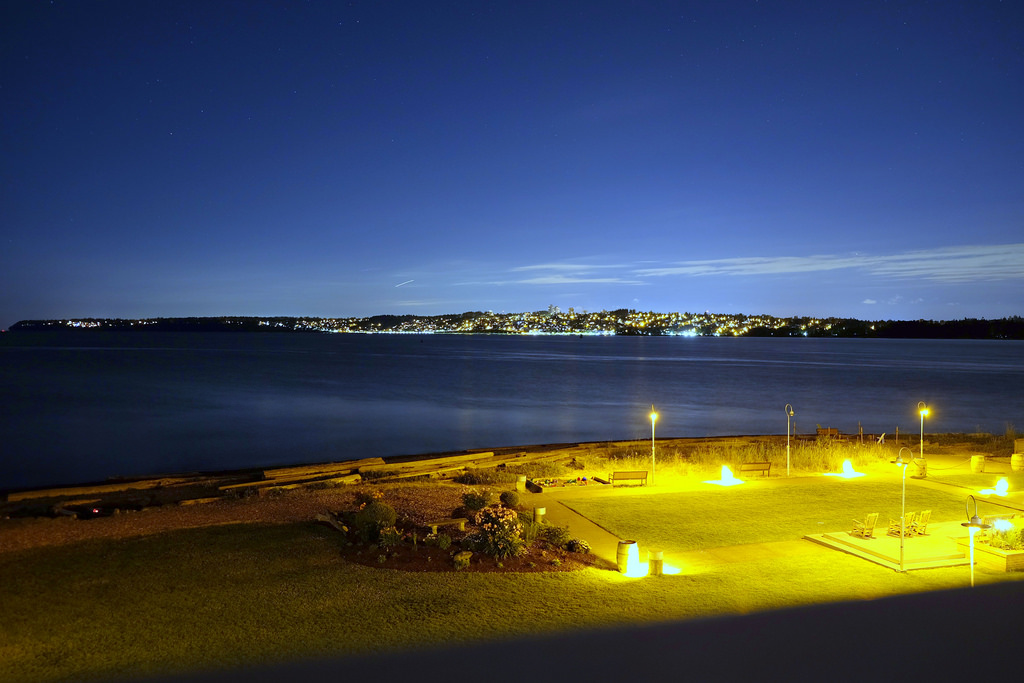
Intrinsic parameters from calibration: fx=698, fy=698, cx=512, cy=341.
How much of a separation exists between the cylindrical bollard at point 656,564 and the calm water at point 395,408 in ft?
81.1

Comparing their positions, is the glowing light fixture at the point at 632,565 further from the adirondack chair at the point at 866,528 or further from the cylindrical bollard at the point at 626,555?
the adirondack chair at the point at 866,528

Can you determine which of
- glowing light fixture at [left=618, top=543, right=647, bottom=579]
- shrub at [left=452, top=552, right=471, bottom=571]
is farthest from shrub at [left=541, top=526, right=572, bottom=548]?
shrub at [left=452, top=552, right=471, bottom=571]

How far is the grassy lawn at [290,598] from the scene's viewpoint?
8.02m

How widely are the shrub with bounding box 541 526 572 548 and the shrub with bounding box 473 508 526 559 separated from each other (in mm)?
558

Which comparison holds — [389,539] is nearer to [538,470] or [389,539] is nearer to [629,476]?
[629,476]

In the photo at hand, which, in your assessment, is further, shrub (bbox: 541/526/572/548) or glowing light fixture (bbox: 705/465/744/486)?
glowing light fixture (bbox: 705/465/744/486)

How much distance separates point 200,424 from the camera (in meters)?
42.9

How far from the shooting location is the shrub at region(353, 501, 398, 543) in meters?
12.4

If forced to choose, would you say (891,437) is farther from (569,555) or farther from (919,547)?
(569,555)

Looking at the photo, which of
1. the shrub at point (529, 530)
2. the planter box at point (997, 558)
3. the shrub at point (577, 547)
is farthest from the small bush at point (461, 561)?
the planter box at point (997, 558)

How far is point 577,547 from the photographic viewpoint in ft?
39.1

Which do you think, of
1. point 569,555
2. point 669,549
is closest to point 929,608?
point 669,549

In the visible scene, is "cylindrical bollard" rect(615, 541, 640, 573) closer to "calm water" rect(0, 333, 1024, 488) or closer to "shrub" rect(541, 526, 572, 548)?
"shrub" rect(541, 526, 572, 548)

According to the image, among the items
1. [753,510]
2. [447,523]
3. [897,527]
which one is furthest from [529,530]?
[897,527]
